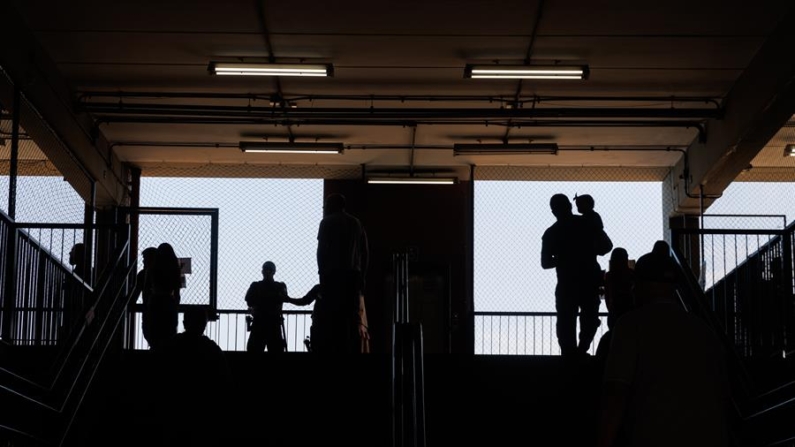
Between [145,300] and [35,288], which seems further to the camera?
[145,300]

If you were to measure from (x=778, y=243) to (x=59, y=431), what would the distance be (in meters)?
6.01

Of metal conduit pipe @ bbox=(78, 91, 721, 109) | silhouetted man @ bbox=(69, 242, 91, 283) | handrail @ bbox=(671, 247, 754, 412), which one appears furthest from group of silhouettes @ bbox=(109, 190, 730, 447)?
metal conduit pipe @ bbox=(78, 91, 721, 109)

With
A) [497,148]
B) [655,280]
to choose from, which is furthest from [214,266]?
[655,280]

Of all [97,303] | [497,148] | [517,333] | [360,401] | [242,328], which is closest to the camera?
[97,303]

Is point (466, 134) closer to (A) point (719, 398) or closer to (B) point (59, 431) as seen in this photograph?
(B) point (59, 431)

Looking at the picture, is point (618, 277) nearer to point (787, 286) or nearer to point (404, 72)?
point (787, 286)

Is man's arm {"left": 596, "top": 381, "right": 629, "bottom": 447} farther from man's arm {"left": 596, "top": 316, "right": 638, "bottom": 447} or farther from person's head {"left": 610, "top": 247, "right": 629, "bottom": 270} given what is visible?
person's head {"left": 610, "top": 247, "right": 629, "bottom": 270}

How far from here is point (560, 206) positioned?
391 inches

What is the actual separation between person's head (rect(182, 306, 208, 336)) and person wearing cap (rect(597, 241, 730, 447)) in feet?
10.8

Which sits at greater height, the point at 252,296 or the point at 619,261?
the point at 619,261

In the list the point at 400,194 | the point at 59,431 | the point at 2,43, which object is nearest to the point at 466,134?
the point at 400,194

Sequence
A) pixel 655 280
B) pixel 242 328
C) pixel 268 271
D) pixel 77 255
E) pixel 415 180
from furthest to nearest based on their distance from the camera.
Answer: pixel 415 180 → pixel 242 328 → pixel 268 271 → pixel 77 255 → pixel 655 280

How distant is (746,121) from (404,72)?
168 inches

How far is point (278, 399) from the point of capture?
8414 millimetres
